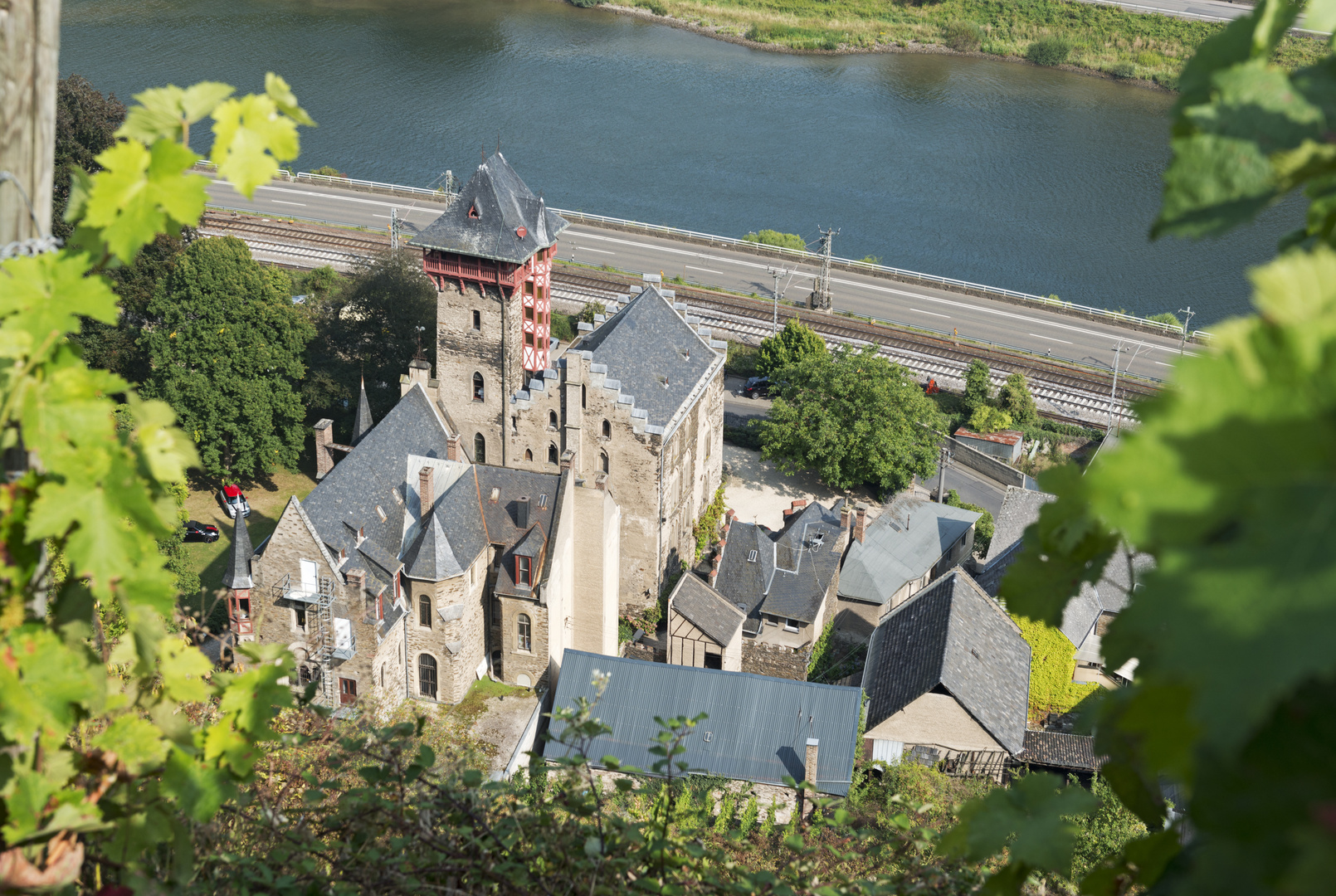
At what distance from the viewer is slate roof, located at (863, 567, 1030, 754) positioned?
40844 millimetres

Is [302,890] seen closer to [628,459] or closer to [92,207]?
[92,207]

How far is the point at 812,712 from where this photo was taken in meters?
39.0

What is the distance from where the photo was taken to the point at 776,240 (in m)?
103

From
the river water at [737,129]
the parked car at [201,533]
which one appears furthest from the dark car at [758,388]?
the parked car at [201,533]

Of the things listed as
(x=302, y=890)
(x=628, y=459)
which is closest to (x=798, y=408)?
(x=628, y=459)

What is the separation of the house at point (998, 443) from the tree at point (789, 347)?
37.1ft

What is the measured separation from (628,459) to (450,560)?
967 cm

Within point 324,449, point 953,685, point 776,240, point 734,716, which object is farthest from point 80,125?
point 776,240

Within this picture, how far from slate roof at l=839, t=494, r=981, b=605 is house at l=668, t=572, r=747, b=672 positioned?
8.15 meters

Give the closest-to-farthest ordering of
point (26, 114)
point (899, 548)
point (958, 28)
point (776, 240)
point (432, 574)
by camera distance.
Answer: point (26, 114) < point (432, 574) < point (899, 548) < point (776, 240) < point (958, 28)

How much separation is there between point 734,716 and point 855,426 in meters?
27.4

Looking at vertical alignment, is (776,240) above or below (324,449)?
below

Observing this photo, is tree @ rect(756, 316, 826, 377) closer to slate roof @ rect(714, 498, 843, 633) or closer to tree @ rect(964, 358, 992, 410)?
tree @ rect(964, 358, 992, 410)

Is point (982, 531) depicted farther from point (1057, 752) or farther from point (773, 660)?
point (1057, 752)
